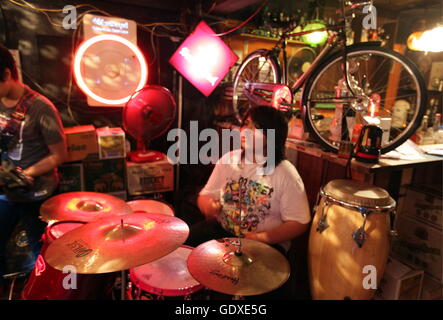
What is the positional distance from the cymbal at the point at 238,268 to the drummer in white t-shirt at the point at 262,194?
426mm

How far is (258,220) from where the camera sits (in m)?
2.02

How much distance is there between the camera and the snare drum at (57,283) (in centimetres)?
160

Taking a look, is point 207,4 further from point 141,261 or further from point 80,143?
point 141,261

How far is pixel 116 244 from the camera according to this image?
4.50ft

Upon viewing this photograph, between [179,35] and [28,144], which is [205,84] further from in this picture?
[28,144]

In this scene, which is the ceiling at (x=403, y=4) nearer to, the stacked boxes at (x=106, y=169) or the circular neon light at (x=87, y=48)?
the circular neon light at (x=87, y=48)

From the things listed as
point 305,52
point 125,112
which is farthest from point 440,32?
point 125,112

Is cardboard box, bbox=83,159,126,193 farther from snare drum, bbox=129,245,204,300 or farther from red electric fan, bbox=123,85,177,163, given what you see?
snare drum, bbox=129,245,204,300

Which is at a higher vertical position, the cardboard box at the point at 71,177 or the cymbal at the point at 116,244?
the cymbal at the point at 116,244

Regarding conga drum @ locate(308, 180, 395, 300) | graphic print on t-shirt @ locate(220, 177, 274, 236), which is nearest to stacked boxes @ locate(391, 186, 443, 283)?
conga drum @ locate(308, 180, 395, 300)

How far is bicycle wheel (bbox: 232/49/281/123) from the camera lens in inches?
131

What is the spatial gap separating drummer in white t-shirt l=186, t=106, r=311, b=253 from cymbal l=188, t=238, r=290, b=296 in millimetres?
426

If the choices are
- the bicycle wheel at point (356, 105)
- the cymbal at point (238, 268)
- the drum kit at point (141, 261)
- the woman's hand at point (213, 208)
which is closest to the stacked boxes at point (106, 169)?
the drum kit at point (141, 261)

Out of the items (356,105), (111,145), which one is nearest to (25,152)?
(111,145)
